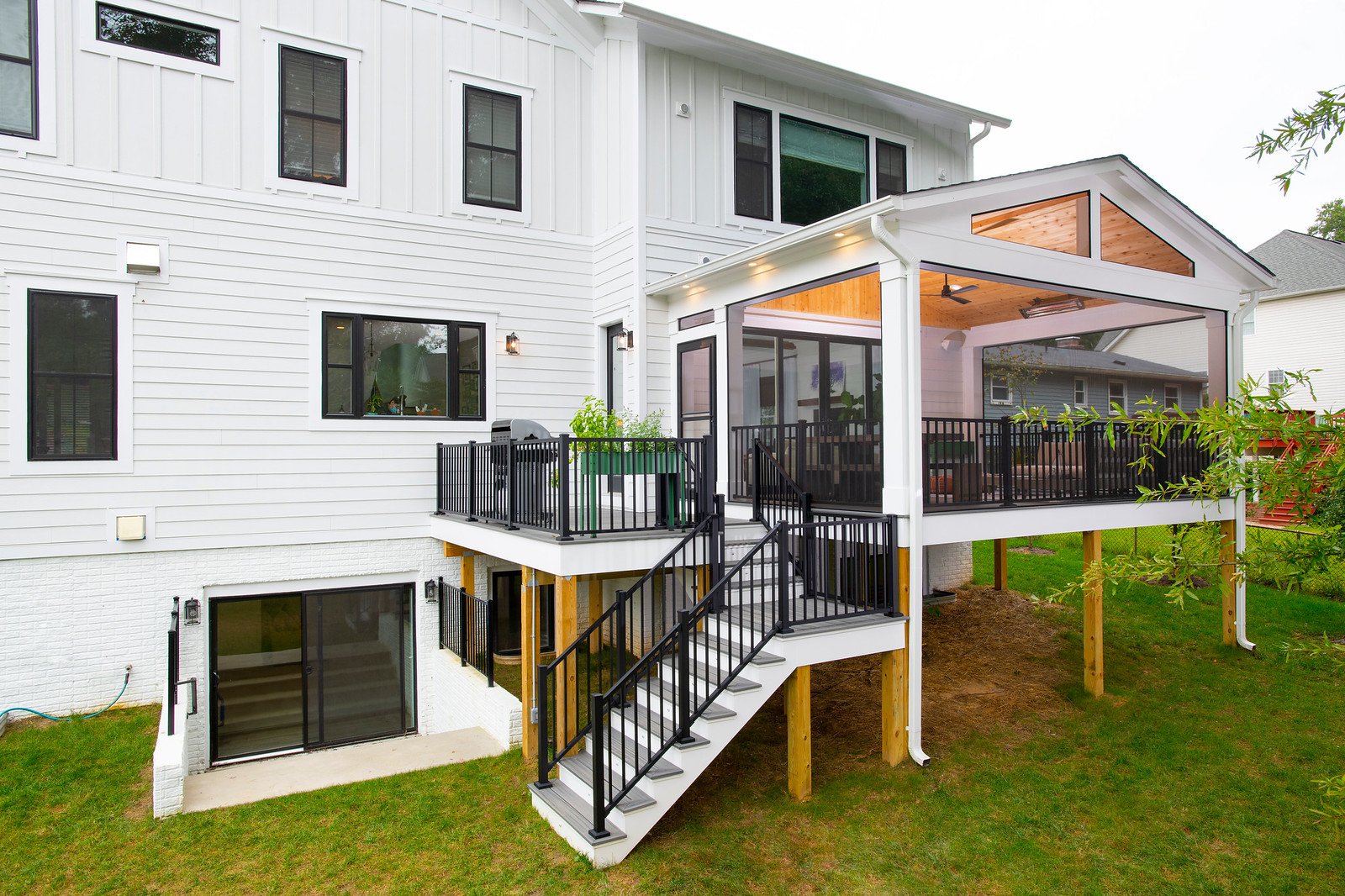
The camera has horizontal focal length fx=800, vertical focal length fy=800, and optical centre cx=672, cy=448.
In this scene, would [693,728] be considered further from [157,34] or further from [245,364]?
[157,34]

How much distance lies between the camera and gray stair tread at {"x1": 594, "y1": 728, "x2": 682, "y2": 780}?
566cm

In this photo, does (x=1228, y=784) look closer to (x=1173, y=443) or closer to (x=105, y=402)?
(x=1173, y=443)

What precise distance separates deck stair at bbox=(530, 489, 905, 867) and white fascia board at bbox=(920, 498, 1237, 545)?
2.24ft


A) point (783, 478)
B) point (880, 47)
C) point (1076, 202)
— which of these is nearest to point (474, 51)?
point (783, 478)

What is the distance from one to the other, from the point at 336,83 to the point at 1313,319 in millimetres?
25630

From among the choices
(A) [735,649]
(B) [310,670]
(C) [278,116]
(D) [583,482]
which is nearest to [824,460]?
(A) [735,649]

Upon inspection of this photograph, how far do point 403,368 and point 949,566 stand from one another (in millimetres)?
8765

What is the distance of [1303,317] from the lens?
74.6 ft

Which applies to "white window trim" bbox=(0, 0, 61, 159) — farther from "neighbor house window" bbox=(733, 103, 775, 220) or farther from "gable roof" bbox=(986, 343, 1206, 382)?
"gable roof" bbox=(986, 343, 1206, 382)

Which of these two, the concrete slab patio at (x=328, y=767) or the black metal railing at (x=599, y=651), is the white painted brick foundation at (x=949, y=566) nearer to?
the black metal railing at (x=599, y=651)

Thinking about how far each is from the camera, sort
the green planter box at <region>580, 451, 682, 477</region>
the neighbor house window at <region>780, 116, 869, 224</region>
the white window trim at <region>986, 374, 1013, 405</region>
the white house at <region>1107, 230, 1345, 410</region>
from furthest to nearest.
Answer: the white house at <region>1107, 230, 1345, 410</region> → the white window trim at <region>986, 374, 1013, 405</region> → the neighbor house window at <region>780, 116, 869, 224</region> → the green planter box at <region>580, 451, 682, 477</region>

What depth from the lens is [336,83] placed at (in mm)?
9031

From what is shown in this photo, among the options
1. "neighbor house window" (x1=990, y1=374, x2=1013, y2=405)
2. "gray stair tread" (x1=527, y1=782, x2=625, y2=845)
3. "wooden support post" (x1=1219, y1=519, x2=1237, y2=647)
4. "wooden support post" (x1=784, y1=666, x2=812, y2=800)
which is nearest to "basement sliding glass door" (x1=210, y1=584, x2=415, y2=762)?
"gray stair tread" (x1=527, y1=782, x2=625, y2=845)

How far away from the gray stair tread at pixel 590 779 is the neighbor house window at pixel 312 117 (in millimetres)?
6764
